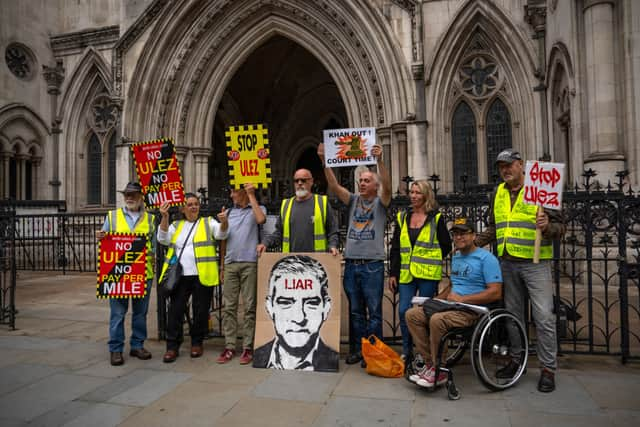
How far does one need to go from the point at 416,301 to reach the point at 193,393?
2.11 metres

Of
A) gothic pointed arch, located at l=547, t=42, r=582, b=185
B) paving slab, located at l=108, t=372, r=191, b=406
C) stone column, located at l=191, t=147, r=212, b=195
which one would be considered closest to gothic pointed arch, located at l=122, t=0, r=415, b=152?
stone column, located at l=191, t=147, r=212, b=195

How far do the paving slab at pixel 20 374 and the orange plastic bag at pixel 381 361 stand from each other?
3136mm

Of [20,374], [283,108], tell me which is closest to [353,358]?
[20,374]

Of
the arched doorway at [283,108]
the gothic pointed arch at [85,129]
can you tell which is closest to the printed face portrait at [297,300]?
the gothic pointed arch at [85,129]

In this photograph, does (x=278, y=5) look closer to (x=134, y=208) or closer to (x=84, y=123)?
(x=84, y=123)

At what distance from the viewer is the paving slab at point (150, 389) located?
3.74 m

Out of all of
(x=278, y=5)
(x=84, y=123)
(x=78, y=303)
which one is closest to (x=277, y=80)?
(x=278, y=5)

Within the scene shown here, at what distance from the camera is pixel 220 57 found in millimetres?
15117

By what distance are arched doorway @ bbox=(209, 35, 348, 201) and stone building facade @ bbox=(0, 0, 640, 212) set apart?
0.11m

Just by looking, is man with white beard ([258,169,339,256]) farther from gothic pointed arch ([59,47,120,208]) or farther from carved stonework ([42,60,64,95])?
carved stonework ([42,60,64,95])

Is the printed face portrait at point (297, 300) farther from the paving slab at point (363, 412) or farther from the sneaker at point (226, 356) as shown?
the paving slab at point (363, 412)

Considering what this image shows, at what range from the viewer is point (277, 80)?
20.2 meters

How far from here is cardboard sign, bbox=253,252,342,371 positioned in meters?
4.48

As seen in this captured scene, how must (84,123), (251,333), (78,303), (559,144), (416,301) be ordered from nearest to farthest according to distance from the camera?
1. (416,301)
2. (251,333)
3. (78,303)
4. (559,144)
5. (84,123)
